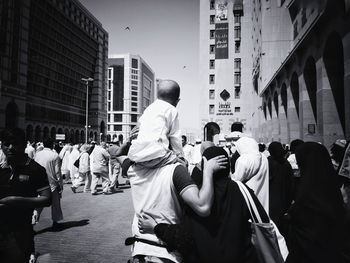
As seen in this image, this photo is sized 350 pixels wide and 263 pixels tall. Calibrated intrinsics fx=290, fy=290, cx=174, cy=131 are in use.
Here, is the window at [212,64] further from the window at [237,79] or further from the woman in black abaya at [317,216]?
the woman in black abaya at [317,216]

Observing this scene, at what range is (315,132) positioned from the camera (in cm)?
1619

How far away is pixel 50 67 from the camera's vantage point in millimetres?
67562

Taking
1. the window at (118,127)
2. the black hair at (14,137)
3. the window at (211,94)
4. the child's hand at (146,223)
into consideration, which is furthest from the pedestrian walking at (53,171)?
the window at (118,127)

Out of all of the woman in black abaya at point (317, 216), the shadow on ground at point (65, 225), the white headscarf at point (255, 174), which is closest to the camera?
the woman in black abaya at point (317, 216)

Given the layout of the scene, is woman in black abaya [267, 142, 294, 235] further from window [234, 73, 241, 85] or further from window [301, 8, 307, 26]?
window [234, 73, 241, 85]

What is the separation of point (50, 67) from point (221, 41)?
40817mm

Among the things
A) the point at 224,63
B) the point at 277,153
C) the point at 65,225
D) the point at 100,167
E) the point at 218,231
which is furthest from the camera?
the point at 224,63

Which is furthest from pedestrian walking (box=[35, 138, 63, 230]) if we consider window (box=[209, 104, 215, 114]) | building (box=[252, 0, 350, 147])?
window (box=[209, 104, 215, 114])

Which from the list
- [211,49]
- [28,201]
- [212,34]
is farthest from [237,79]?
[28,201]

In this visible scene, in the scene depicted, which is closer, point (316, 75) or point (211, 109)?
point (316, 75)

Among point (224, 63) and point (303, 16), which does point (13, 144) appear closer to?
point (303, 16)

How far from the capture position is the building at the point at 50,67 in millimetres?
50219

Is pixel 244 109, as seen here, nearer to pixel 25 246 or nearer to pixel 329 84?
pixel 329 84

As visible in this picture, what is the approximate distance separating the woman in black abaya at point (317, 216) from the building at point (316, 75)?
907cm
